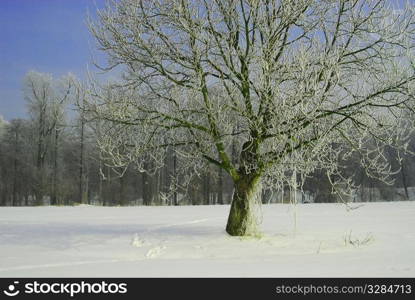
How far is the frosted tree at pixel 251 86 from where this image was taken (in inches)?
397

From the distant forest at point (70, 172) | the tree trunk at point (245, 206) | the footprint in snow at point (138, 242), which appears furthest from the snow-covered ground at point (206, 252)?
the distant forest at point (70, 172)

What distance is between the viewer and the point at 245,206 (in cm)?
1125

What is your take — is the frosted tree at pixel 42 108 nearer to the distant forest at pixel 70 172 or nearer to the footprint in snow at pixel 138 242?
the distant forest at pixel 70 172

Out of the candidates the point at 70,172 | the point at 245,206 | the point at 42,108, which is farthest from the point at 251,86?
the point at 70,172

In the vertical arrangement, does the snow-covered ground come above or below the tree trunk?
below

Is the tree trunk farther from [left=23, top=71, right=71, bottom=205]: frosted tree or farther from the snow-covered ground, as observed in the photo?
[left=23, top=71, right=71, bottom=205]: frosted tree

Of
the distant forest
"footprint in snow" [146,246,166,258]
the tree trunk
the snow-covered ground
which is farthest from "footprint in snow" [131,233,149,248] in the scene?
the distant forest

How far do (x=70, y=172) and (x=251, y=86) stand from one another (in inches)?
1641

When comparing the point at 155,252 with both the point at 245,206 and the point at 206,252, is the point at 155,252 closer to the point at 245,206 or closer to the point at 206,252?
the point at 206,252

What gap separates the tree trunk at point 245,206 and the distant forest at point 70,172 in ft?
74.6

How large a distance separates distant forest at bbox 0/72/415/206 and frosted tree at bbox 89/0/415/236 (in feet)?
74.5

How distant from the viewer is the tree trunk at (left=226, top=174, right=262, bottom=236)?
11230 millimetres

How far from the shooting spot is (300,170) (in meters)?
10.5

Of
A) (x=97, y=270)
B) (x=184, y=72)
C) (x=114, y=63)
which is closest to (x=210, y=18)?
(x=184, y=72)
